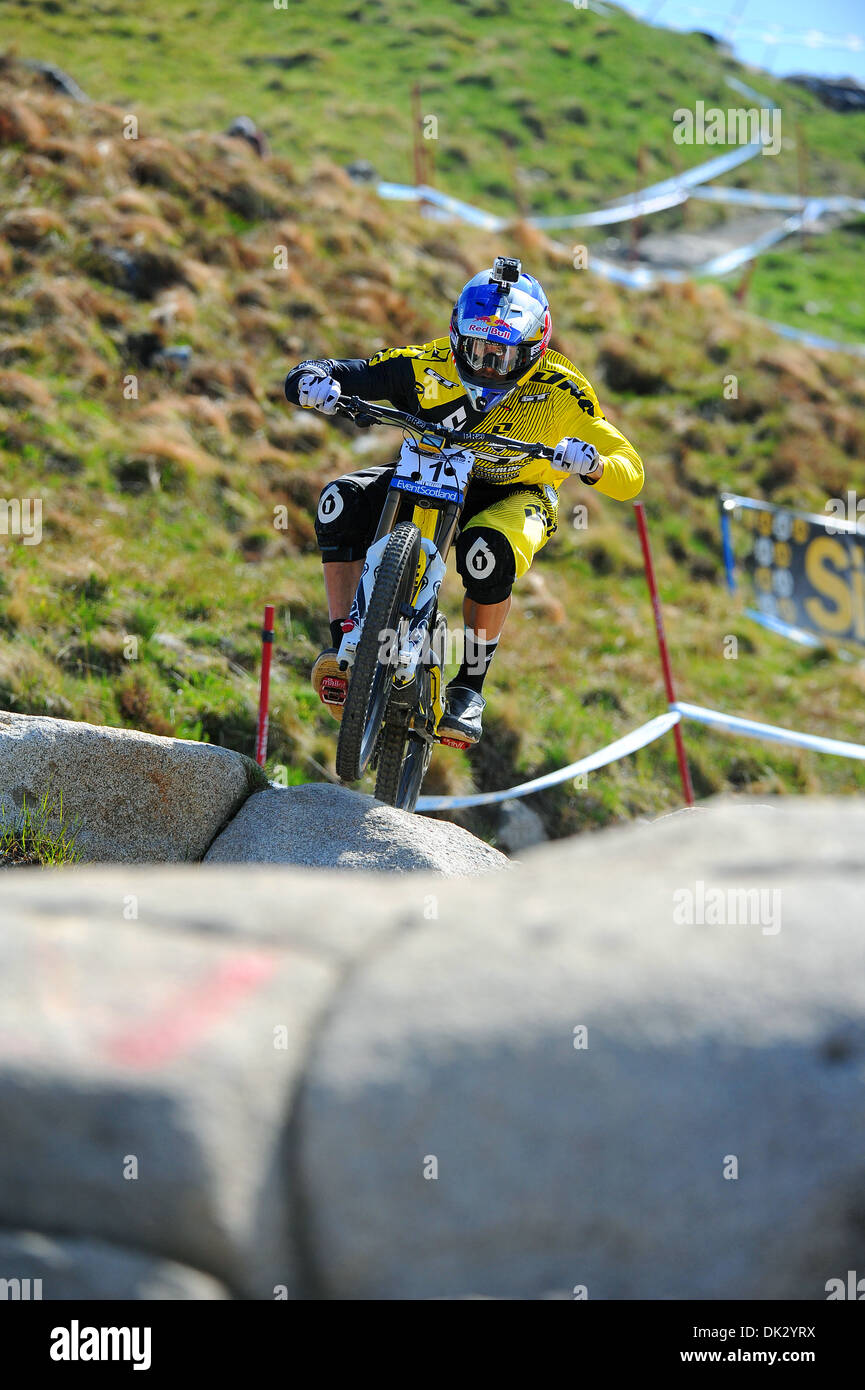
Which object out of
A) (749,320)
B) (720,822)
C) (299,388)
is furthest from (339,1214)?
(749,320)

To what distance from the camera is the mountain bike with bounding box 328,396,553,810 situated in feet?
16.8

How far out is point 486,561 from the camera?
5.80 m

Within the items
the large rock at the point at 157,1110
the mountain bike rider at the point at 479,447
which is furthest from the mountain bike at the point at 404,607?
the large rock at the point at 157,1110

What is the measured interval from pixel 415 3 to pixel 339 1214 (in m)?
45.4

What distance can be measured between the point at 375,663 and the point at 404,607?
347 mm

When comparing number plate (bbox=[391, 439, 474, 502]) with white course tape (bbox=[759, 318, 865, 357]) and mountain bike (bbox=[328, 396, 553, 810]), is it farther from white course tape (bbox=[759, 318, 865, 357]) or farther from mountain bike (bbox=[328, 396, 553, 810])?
white course tape (bbox=[759, 318, 865, 357])

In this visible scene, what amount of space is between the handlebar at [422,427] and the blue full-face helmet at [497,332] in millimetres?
254

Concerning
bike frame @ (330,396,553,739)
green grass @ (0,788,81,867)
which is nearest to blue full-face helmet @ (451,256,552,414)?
bike frame @ (330,396,553,739)

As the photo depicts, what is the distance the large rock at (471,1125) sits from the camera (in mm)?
2324

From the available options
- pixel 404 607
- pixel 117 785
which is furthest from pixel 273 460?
pixel 117 785

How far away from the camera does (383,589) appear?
16.9 feet

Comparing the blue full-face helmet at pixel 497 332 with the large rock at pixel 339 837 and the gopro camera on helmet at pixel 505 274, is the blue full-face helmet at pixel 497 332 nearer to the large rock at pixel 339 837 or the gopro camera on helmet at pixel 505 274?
the gopro camera on helmet at pixel 505 274

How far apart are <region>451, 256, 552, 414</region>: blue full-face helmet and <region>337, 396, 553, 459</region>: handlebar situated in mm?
254
